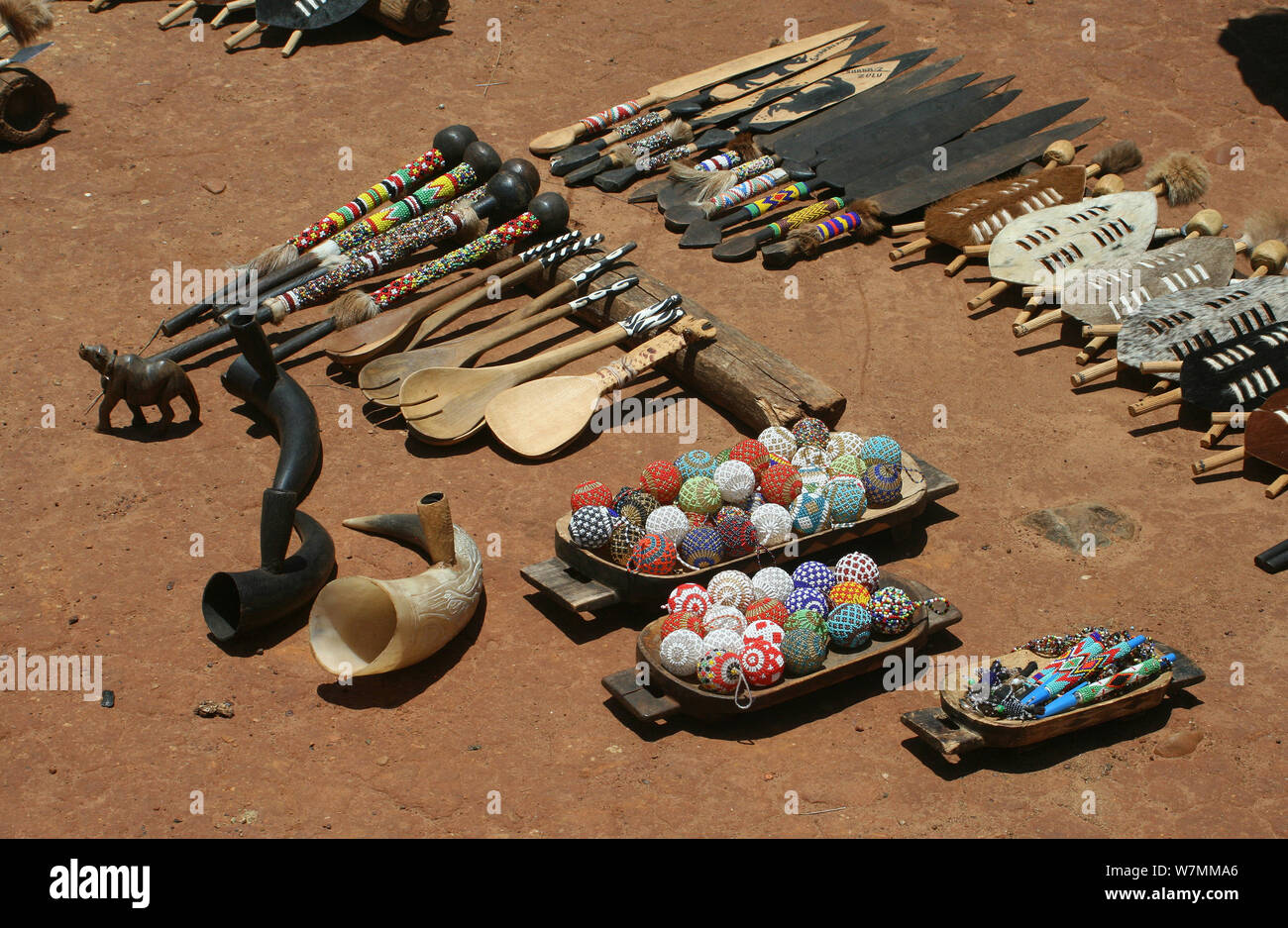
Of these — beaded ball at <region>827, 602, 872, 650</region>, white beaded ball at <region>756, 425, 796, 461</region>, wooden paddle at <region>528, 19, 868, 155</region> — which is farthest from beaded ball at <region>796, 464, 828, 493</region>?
wooden paddle at <region>528, 19, 868, 155</region>

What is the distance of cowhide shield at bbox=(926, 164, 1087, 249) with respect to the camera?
7410 millimetres

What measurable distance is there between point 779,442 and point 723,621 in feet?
4.00

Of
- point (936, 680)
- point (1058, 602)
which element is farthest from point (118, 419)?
point (1058, 602)

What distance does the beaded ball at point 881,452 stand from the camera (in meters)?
5.14

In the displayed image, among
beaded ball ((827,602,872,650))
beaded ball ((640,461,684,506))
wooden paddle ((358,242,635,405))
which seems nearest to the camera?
beaded ball ((827,602,872,650))

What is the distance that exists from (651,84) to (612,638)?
6105mm

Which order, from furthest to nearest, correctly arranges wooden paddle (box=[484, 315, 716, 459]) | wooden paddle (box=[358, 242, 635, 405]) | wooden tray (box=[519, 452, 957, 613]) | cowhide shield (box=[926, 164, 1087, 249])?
cowhide shield (box=[926, 164, 1087, 249]), wooden paddle (box=[358, 242, 635, 405]), wooden paddle (box=[484, 315, 716, 459]), wooden tray (box=[519, 452, 957, 613])

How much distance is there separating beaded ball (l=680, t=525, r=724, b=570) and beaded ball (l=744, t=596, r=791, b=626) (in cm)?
32

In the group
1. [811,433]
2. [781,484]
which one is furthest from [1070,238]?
[781,484]

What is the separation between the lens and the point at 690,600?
4.57 m

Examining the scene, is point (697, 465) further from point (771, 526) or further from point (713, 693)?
point (713, 693)

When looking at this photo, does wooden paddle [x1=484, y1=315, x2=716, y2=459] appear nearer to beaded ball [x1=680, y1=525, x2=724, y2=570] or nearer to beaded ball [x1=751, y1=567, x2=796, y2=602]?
beaded ball [x1=680, y1=525, x2=724, y2=570]

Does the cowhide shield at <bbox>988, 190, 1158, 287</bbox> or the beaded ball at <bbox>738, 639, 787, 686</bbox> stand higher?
the cowhide shield at <bbox>988, 190, 1158, 287</bbox>

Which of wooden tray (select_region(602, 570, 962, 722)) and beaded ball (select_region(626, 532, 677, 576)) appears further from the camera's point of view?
beaded ball (select_region(626, 532, 677, 576))
